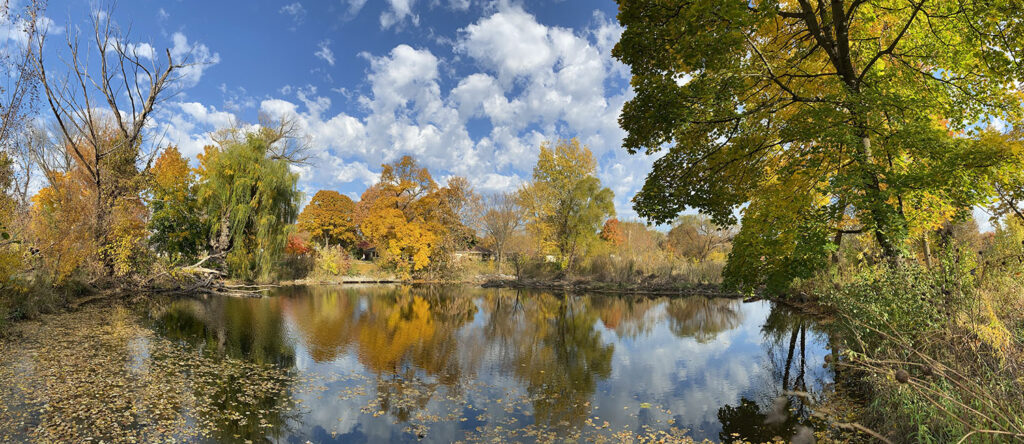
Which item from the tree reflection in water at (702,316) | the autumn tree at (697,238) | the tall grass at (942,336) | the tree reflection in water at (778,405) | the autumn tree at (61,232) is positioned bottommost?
the tree reflection in water at (778,405)

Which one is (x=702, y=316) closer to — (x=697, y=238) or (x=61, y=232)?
(x=61, y=232)

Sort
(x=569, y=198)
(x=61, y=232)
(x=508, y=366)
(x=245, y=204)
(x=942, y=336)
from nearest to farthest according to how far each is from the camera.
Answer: (x=942, y=336), (x=508, y=366), (x=61, y=232), (x=245, y=204), (x=569, y=198)

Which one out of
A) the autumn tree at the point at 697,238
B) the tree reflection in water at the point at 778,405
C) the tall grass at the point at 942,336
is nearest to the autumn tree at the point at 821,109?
the tall grass at the point at 942,336

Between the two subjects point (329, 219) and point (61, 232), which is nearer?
point (61, 232)

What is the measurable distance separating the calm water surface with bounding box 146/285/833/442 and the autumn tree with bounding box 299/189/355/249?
21.1 metres

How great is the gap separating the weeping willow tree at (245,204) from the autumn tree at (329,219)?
46.5 feet

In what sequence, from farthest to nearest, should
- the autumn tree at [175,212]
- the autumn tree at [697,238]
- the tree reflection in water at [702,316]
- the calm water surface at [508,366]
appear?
the autumn tree at [697,238]
the autumn tree at [175,212]
the tree reflection in water at [702,316]
the calm water surface at [508,366]

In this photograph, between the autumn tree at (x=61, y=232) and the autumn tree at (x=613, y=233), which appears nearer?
the autumn tree at (x=61, y=232)

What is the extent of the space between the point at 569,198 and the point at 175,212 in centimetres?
2098

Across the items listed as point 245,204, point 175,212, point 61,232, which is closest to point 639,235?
point 245,204

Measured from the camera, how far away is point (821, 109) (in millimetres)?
6539

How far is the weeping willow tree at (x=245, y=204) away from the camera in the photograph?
901 inches

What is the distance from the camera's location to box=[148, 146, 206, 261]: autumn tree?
2117 centimetres

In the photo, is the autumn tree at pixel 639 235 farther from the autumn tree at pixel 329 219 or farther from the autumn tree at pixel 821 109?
the autumn tree at pixel 821 109
